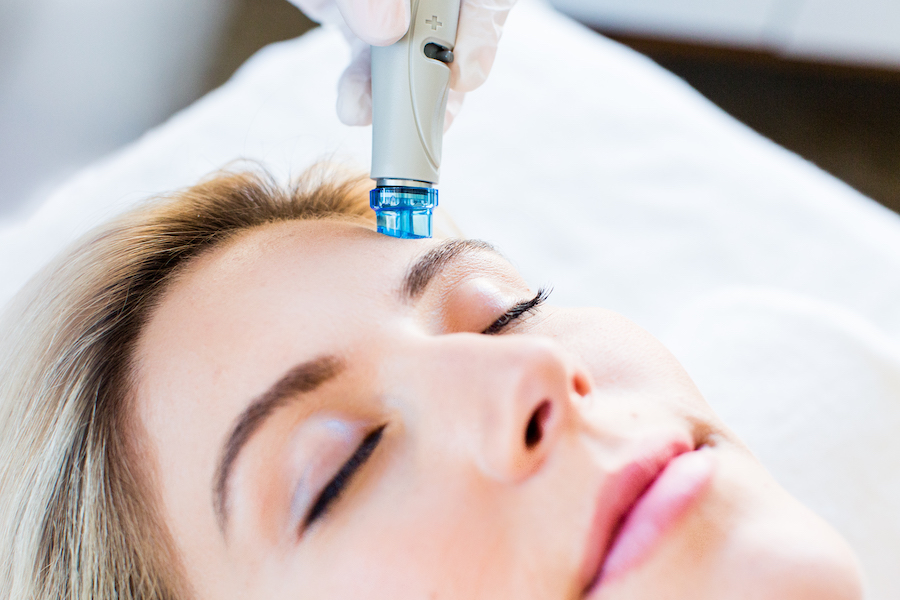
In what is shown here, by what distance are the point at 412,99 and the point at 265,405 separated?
39 centimetres

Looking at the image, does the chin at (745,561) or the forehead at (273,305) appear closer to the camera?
the chin at (745,561)

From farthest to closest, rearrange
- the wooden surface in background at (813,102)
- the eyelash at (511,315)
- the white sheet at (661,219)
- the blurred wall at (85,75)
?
the wooden surface in background at (813,102), the blurred wall at (85,75), the white sheet at (661,219), the eyelash at (511,315)

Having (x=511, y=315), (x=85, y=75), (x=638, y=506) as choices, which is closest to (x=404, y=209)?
(x=511, y=315)

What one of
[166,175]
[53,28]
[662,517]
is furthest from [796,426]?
[53,28]

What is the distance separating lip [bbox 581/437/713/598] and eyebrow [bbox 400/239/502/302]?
11.5 inches

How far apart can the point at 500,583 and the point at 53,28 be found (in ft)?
7.17

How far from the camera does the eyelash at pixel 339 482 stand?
2.15ft

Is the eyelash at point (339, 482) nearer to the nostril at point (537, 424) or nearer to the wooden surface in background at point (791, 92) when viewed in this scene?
the nostril at point (537, 424)

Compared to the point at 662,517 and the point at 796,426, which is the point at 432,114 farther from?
the point at 796,426

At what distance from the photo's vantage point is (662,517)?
A: 0.59m

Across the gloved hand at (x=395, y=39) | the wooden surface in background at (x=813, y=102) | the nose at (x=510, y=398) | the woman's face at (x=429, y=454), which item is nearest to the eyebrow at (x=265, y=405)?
the woman's face at (x=429, y=454)

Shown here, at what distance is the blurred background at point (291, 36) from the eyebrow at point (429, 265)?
137 cm

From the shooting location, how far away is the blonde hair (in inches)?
29.8

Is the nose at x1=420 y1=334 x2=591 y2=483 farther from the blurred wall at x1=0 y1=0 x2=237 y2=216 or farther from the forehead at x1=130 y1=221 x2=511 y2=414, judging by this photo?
the blurred wall at x1=0 y1=0 x2=237 y2=216
